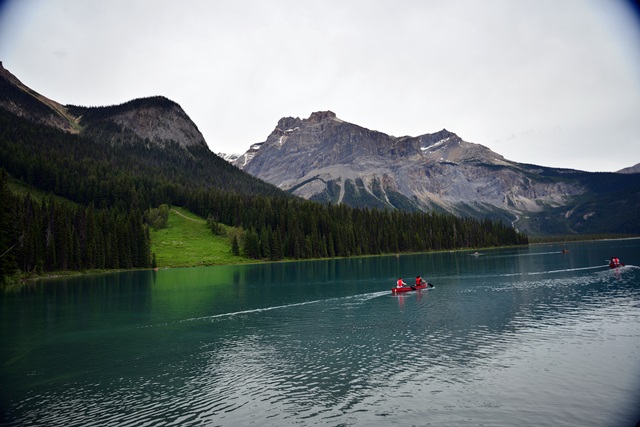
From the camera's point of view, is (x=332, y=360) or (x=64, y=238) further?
(x=64, y=238)

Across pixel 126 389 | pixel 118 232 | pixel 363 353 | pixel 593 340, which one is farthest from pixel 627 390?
pixel 118 232

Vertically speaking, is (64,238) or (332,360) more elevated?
(64,238)

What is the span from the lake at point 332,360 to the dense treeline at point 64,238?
43.5m

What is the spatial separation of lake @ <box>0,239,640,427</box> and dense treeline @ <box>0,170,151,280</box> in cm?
4348

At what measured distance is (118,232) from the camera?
6841 inches

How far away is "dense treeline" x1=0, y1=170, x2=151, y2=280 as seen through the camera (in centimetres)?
11212

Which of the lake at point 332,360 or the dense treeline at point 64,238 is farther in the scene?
the dense treeline at point 64,238

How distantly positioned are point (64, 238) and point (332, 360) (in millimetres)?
139435

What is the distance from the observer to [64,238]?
147 meters

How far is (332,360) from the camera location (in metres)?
41.7

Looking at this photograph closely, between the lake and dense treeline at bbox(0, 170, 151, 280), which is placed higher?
dense treeline at bbox(0, 170, 151, 280)

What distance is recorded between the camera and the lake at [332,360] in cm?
2912

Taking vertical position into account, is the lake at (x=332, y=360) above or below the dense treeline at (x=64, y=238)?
below

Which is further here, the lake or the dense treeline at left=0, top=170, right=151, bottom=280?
the dense treeline at left=0, top=170, right=151, bottom=280
